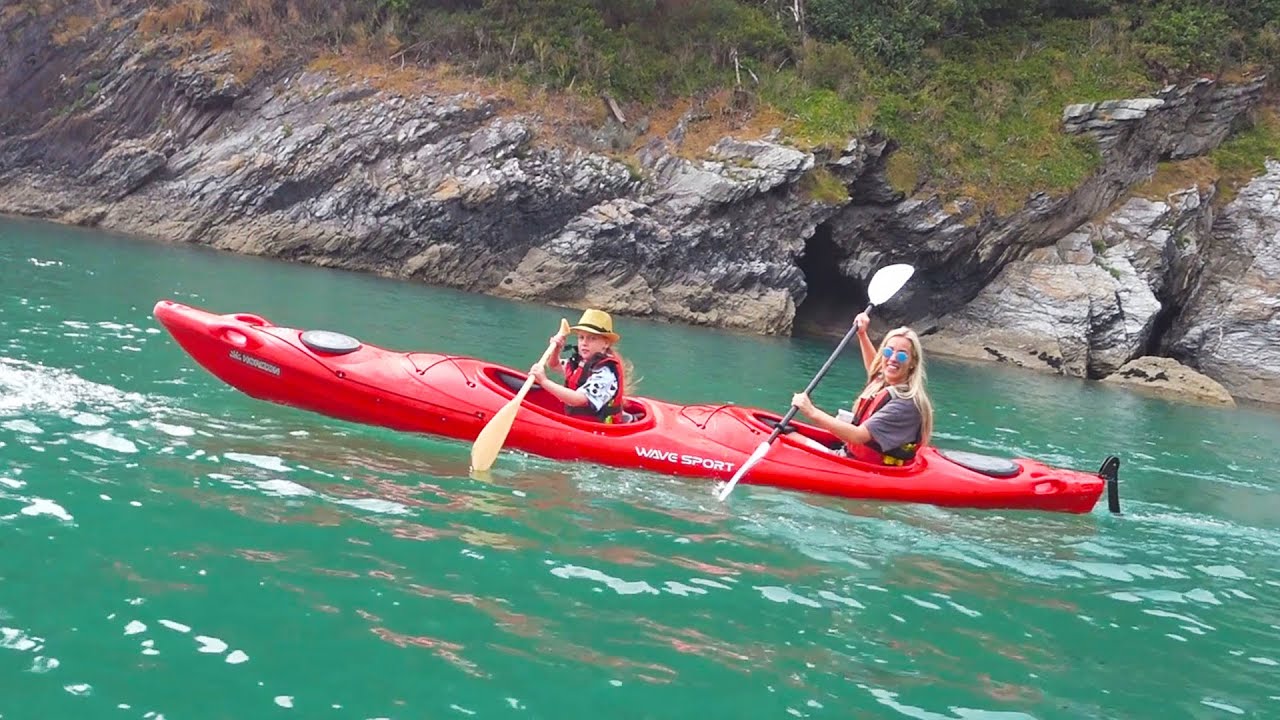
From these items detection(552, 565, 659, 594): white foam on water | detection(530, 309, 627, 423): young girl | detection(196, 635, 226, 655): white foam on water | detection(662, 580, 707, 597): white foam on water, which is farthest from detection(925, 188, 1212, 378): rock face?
detection(196, 635, 226, 655): white foam on water

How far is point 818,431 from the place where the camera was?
811 centimetres

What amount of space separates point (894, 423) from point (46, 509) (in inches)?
213

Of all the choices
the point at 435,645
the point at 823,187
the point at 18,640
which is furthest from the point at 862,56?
the point at 18,640

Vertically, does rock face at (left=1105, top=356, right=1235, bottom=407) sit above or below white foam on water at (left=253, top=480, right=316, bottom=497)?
above

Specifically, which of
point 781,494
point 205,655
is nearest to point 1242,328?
point 781,494

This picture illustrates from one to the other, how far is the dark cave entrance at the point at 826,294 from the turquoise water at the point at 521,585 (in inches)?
623

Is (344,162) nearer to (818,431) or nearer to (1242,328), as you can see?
(818,431)

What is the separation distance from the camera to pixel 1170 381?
20188 millimetres

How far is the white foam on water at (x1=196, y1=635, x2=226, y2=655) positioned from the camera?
342 centimetres

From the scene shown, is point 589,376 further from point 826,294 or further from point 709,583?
point 826,294

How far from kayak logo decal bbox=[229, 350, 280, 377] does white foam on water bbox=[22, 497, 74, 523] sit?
9.12ft

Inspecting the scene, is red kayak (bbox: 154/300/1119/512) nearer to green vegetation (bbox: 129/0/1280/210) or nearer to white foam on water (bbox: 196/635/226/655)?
white foam on water (bbox: 196/635/226/655)

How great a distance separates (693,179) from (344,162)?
27.8 feet

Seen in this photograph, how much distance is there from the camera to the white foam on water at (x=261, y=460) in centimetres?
590
